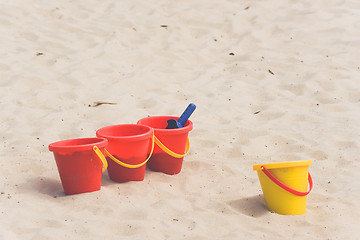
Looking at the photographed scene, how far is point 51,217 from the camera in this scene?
241cm

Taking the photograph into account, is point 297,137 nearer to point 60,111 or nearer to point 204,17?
point 60,111

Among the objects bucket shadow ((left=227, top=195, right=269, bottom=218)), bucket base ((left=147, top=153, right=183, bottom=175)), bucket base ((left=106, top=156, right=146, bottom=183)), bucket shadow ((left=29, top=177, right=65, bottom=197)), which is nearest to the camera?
bucket shadow ((left=227, top=195, right=269, bottom=218))

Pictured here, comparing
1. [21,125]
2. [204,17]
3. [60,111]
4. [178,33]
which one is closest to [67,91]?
[60,111]

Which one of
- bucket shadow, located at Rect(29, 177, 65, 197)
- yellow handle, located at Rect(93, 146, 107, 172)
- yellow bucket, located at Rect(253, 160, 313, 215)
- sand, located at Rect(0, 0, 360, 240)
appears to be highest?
yellow handle, located at Rect(93, 146, 107, 172)

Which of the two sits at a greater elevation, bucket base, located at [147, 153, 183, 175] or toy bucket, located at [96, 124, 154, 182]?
toy bucket, located at [96, 124, 154, 182]

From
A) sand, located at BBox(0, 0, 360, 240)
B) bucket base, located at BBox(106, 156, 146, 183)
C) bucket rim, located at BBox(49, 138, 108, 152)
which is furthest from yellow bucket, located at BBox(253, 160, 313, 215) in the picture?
bucket rim, located at BBox(49, 138, 108, 152)

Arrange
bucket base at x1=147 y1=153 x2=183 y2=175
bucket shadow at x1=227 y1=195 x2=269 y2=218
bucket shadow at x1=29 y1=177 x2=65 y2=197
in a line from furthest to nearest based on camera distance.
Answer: bucket base at x1=147 y1=153 x2=183 y2=175, bucket shadow at x1=29 y1=177 x2=65 y2=197, bucket shadow at x1=227 y1=195 x2=269 y2=218

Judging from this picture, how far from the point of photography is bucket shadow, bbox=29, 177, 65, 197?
2725mm

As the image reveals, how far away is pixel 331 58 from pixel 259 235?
3.16m

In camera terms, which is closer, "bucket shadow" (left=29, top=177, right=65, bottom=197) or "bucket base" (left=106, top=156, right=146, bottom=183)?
"bucket shadow" (left=29, top=177, right=65, bottom=197)

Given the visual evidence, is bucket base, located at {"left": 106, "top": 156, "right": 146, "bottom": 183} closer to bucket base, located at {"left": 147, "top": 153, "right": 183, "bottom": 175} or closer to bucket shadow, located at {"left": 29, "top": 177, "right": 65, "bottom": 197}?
bucket base, located at {"left": 147, "top": 153, "right": 183, "bottom": 175}

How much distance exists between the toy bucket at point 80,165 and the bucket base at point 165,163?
1.32 ft

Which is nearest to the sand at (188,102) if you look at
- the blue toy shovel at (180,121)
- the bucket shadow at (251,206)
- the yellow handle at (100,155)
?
the bucket shadow at (251,206)

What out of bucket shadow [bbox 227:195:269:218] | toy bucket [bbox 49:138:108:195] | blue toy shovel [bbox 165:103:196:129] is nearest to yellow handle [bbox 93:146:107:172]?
toy bucket [bbox 49:138:108:195]
